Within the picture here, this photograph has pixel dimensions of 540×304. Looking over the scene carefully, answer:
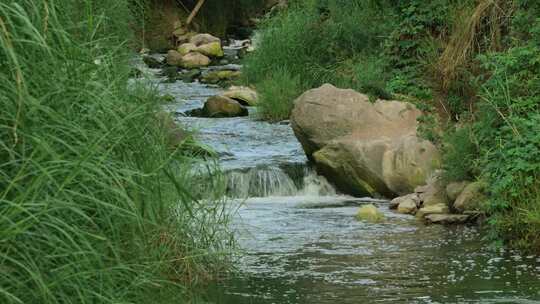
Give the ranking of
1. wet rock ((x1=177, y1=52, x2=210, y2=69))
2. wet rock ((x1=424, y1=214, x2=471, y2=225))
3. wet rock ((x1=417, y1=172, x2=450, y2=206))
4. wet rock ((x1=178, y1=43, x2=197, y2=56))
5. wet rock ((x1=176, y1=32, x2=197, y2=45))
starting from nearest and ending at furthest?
1. wet rock ((x1=424, y1=214, x2=471, y2=225))
2. wet rock ((x1=417, y1=172, x2=450, y2=206))
3. wet rock ((x1=177, y1=52, x2=210, y2=69))
4. wet rock ((x1=178, y1=43, x2=197, y2=56))
5. wet rock ((x1=176, y1=32, x2=197, y2=45))

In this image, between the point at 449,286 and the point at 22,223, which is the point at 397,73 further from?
the point at 22,223

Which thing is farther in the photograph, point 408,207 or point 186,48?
point 186,48

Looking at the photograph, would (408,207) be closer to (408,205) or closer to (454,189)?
(408,205)

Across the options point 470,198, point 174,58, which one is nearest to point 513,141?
point 470,198

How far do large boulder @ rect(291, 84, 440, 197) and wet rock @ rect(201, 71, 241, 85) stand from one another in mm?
8451

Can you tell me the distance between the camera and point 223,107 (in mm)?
16906

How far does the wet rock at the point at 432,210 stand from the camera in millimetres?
10719

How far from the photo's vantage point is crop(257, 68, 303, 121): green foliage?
16.3 m

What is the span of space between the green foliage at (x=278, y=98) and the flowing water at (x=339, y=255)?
3178mm

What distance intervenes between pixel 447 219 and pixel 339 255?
1.76m

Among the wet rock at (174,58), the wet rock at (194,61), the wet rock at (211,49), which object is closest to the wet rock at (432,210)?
the wet rock at (194,61)

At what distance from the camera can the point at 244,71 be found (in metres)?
19.4

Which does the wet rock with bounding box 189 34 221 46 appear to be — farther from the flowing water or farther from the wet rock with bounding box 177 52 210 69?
the flowing water

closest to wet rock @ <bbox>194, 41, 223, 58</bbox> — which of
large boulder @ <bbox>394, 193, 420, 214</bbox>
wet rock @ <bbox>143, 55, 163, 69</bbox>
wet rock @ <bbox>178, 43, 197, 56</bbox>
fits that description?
wet rock @ <bbox>178, 43, 197, 56</bbox>
